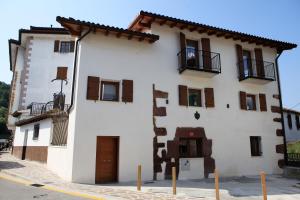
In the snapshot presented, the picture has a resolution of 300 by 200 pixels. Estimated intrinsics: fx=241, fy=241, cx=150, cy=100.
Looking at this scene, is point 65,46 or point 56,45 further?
point 65,46

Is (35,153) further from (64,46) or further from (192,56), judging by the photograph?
(192,56)

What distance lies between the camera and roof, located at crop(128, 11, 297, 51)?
13.0m

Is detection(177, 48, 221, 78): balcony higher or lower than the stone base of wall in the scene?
higher

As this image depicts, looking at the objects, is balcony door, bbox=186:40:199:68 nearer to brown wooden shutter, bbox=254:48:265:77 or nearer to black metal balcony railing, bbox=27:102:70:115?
brown wooden shutter, bbox=254:48:265:77

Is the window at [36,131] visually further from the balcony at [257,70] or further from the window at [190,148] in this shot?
the balcony at [257,70]

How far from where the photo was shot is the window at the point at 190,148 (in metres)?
12.8

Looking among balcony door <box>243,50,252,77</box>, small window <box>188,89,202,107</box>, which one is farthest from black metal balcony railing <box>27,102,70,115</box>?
balcony door <box>243,50,252,77</box>

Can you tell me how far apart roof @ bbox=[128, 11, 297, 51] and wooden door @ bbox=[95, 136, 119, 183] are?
6.56 m

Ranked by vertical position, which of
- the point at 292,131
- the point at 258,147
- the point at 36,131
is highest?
the point at 292,131

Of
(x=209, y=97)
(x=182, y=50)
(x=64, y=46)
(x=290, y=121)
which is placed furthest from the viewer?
(x=290, y=121)

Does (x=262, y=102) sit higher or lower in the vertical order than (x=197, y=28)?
lower

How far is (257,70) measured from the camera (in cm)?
1568

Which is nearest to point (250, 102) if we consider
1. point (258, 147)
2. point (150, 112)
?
point (258, 147)

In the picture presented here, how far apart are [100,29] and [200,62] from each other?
6.15 m
